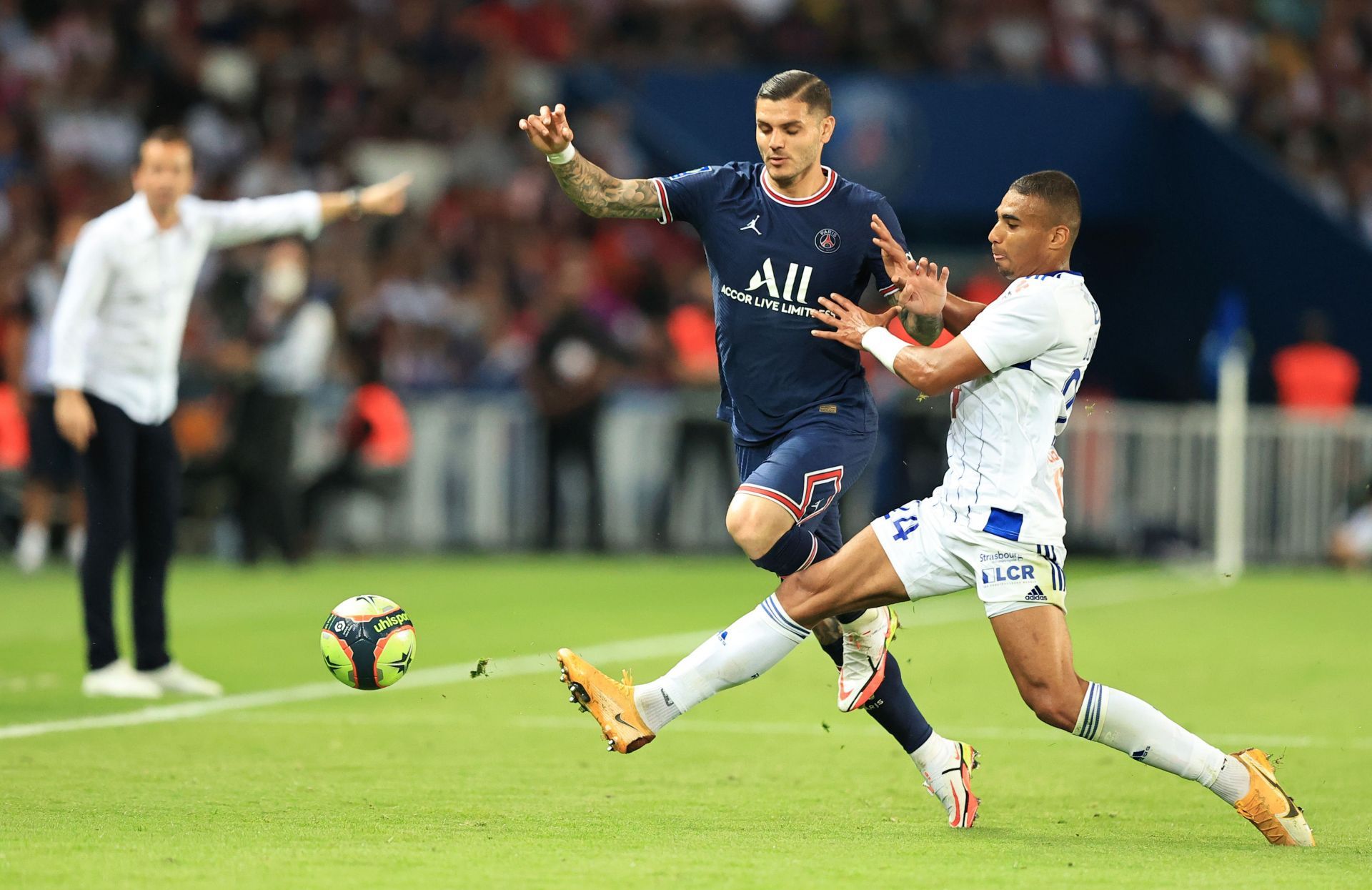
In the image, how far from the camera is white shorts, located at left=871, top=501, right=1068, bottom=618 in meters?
6.29

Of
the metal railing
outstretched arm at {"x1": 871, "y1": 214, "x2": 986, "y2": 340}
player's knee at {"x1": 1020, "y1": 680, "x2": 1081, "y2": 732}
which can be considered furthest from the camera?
the metal railing

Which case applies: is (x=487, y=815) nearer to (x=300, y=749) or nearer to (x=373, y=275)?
(x=300, y=749)

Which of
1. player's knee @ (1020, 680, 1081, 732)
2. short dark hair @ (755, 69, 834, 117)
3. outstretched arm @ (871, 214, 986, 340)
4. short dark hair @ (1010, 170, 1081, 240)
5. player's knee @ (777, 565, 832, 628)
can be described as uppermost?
short dark hair @ (755, 69, 834, 117)

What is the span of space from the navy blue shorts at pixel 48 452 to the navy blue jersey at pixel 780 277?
948 centimetres

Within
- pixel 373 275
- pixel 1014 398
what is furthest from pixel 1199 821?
pixel 373 275

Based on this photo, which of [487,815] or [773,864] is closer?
[773,864]

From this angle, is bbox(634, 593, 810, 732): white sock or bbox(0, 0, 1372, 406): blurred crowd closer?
bbox(634, 593, 810, 732): white sock

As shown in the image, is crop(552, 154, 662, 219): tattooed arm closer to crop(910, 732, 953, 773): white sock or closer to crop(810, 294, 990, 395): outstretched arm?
crop(810, 294, 990, 395): outstretched arm

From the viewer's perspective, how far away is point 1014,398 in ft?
21.0

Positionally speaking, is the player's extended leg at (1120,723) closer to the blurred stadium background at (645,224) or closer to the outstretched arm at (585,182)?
the outstretched arm at (585,182)

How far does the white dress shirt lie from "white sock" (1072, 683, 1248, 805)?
495cm

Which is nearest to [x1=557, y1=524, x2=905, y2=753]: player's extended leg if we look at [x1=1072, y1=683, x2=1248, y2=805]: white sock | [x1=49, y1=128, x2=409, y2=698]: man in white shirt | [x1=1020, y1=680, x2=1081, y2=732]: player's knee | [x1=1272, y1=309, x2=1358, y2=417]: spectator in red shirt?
[x1=1020, y1=680, x2=1081, y2=732]: player's knee

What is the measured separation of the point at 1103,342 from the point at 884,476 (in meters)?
8.64

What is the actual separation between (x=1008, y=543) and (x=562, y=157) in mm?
2050
